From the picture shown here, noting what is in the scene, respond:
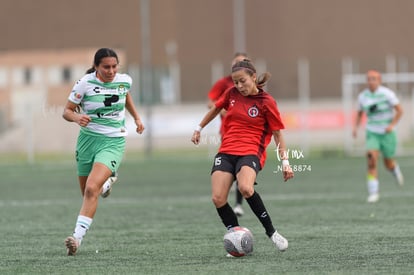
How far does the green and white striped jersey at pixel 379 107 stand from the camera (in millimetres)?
17047

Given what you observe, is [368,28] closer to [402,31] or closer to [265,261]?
[402,31]

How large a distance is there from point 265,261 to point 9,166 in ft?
73.6

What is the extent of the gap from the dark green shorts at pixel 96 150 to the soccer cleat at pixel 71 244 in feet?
3.01

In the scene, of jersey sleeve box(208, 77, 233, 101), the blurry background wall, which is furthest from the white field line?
the blurry background wall

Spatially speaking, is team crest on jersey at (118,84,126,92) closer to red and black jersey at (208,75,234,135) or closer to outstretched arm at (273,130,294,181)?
outstretched arm at (273,130,294,181)

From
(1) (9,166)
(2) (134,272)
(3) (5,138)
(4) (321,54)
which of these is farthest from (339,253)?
(4) (321,54)

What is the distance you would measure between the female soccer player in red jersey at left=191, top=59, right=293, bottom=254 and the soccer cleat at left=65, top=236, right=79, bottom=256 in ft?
4.52

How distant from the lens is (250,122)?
33.9 ft

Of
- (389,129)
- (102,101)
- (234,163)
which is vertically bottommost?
(389,129)

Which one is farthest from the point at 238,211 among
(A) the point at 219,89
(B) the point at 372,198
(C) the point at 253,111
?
(C) the point at 253,111

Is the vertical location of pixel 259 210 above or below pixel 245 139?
below

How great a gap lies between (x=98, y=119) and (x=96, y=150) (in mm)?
317

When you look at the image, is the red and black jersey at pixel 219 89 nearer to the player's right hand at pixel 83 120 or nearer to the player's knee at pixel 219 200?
the player's right hand at pixel 83 120

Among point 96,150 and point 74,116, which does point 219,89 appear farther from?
point 74,116
